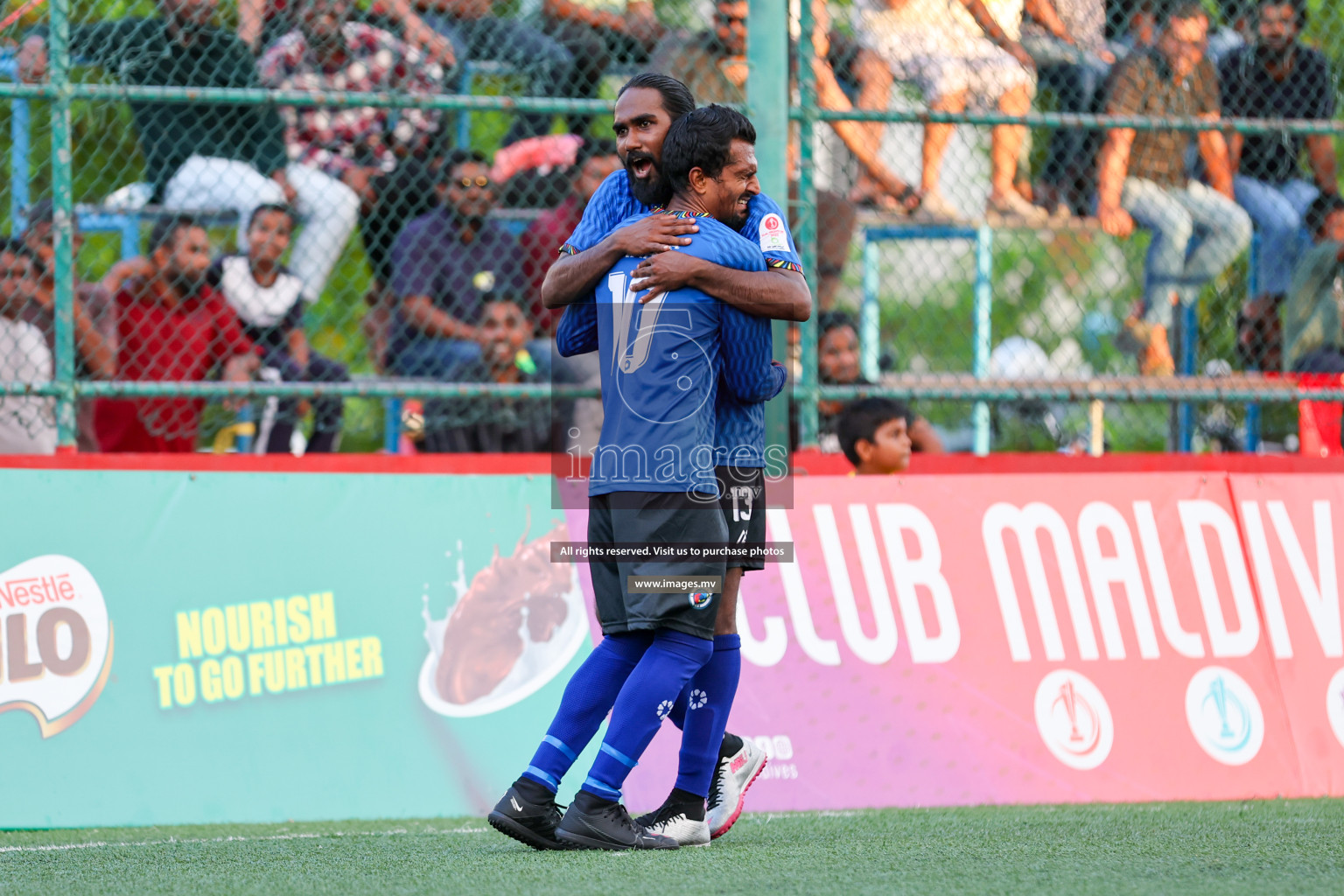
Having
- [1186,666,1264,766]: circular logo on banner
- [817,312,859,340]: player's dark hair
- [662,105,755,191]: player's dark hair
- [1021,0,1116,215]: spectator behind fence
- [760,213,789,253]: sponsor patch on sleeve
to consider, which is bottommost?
[1186,666,1264,766]: circular logo on banner

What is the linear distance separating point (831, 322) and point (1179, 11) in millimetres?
2248

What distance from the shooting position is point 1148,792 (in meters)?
4.80

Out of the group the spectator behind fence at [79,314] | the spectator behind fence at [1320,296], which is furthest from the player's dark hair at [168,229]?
the spectator behind fence at [1320,296]

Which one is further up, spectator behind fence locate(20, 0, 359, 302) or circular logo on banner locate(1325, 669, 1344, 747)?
spectator behind fence locate(20, 0, 359, 302)

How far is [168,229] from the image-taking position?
6148 millimetres

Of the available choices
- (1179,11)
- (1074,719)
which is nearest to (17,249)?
(1074,719)

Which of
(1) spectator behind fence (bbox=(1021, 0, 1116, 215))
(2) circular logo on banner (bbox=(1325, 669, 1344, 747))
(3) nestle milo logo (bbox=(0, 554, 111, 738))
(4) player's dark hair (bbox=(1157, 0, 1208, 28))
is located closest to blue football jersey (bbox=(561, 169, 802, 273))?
(3) nestle milo logo (bbox=(0, 554, 111, 738))

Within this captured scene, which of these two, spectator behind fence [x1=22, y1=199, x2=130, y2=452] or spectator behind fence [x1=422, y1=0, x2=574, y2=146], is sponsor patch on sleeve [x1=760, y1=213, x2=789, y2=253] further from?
spectator behind fence [x1=422, y1=0, x2=574, y2=146]

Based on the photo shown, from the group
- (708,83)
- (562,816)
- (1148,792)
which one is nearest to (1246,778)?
(1148,792)

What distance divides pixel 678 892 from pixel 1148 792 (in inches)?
101

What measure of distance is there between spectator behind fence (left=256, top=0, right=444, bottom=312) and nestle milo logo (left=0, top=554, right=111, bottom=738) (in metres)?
2.25

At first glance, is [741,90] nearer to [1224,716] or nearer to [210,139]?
[210,139]

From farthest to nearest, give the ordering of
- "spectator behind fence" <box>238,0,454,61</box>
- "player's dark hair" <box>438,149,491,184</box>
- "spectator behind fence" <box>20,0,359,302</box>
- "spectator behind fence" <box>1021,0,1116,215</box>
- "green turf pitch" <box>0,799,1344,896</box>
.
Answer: "player's dark hair" <box>438,149,491,184</box> < "spectator behind fence" <box>1021,0,1116,215</box> < "spectator behind fence" <box>238,0,454,61</box> < "spectator behind fence" <box>20,0,359,302</box> < "green turf pitch" <box>0,799,1344,896</box>

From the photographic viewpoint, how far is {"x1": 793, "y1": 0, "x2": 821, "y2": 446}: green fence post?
17.8ft
